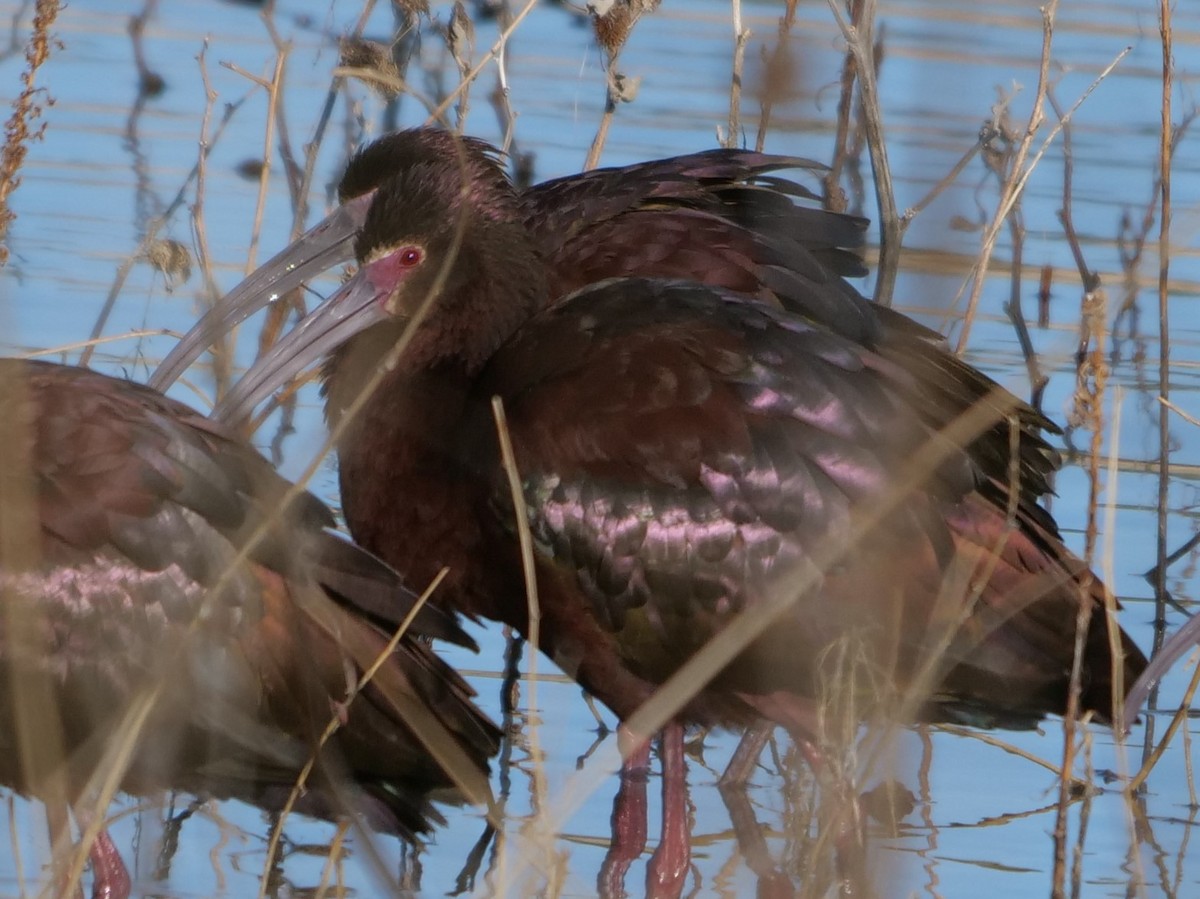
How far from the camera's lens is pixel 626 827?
523 centimetres

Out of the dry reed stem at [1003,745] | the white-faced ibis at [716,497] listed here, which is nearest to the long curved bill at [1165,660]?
the white-faced ibis at [716,497]

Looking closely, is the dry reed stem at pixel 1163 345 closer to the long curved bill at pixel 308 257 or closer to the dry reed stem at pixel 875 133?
the dry reed stem at pixel 875 133

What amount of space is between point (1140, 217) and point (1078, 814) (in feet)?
16.0

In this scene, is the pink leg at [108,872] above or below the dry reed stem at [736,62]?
below

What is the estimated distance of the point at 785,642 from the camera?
4879 millimetres

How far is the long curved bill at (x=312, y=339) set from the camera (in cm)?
546

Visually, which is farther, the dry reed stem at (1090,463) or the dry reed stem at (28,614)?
the dry reed stem at (28,614)

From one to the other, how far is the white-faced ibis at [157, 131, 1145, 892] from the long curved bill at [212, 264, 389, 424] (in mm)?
13

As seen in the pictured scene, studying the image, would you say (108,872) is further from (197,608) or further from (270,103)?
(270,103)

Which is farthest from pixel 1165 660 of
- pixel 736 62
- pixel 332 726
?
pixel 736 62

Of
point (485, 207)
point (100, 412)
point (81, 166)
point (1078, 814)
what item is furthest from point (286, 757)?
point (81, 166)

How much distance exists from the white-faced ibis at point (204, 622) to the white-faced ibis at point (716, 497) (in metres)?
0.42

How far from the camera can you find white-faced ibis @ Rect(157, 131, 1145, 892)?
486cm

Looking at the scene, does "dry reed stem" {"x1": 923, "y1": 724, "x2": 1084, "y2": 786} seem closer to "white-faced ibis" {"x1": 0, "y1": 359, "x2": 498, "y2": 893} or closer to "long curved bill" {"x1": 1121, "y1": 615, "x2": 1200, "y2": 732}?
"long curved bill" {"x1": 1121, "y1": 615, "x2": 1200, "y2": 732}
